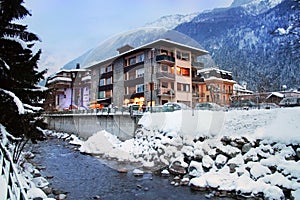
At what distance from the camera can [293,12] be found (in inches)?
672

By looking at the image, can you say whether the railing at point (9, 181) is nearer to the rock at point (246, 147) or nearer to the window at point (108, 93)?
the rock at point (246, 147)

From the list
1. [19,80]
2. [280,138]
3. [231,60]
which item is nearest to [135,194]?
[19,80]

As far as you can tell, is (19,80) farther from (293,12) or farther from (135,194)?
(293,12)

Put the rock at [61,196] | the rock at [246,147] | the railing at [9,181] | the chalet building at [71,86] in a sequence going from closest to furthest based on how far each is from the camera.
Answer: the railing at [9,181]
the rock at [61,196]
the rock at [246,147]
the chalet building at [71,86]

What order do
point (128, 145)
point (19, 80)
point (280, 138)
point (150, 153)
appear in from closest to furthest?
1. point (19, 80)
2. point (280, 138)
3. point (150, 153)
4. point (128, 145)

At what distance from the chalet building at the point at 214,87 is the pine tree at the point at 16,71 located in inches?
1383

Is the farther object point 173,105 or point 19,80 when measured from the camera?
point 173,105

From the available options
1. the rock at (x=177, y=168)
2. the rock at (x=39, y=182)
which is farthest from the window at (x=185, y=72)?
the rock at (x=39, y=182)

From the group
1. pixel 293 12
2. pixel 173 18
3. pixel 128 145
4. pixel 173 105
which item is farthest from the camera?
pixel 173 18

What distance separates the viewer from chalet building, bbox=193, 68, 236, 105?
4591 cm

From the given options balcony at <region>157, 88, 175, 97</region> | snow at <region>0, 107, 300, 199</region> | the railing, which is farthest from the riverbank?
balcony at <region>157, 88, 175, 97</region>

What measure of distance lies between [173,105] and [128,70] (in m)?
18.9

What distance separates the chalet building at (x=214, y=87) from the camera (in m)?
45.9

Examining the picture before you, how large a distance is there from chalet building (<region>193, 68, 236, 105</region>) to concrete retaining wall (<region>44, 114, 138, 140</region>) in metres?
18.3
